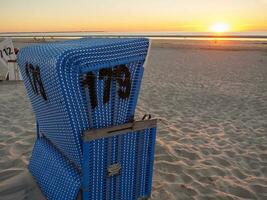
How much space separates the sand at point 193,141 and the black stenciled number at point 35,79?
1.28 metres

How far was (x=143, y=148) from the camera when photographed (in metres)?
3.18

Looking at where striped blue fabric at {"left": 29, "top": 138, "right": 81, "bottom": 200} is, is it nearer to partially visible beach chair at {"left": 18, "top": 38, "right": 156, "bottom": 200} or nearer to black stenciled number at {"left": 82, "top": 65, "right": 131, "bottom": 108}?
partially visible beach chair at {"left": 18, "top": 38, "right": 156, "bottom": 200}

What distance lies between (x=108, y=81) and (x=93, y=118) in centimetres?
36

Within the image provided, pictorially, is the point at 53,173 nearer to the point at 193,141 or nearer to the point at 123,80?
the point at 123,80

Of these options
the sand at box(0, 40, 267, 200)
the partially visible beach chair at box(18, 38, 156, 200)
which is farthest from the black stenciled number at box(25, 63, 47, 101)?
the sand at box(0, 40, 267, 200)

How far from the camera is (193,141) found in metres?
5.45

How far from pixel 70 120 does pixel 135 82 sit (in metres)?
0.69

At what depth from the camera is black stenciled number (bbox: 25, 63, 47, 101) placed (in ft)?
9.78

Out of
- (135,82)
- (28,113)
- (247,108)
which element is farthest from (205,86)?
(135,82)

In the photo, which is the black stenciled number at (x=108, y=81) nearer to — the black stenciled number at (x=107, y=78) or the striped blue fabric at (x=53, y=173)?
the black stenciled number at (x=107, y=78)

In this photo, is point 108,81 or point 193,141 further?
point 193,141

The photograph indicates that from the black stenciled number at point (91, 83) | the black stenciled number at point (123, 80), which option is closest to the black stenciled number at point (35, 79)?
the black stenciled number at point (91, 83)

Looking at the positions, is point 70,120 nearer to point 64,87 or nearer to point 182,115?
point 64,87

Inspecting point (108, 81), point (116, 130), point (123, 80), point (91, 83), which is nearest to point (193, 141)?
point (116, 130)
